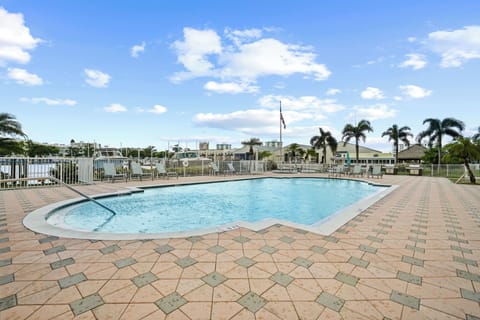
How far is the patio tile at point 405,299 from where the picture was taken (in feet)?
5.71

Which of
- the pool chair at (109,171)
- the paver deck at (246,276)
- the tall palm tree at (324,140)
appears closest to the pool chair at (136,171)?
the pool chair at (109,171)

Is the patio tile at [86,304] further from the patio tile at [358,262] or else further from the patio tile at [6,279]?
the patio tile at [358,262]

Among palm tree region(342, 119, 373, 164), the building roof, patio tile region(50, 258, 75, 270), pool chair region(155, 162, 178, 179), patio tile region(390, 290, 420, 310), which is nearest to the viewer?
patio tile region(390, 290, 420, 310)

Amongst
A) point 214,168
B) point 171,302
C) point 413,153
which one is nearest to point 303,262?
point 171,302

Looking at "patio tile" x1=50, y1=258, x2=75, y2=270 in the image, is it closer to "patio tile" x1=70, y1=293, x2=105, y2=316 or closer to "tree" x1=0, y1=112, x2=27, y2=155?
"patio tile" x1=70, y1=293, x2=105, y2=316

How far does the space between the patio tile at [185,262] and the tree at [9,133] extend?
1439 cm

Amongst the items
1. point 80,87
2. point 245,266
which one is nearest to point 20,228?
point 245,266

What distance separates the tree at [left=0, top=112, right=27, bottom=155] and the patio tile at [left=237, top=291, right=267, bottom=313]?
15.3 m

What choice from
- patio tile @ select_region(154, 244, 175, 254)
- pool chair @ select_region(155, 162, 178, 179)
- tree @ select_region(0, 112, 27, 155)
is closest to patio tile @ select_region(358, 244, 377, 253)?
patio tile @ select_region(154, 244, 175, 254)

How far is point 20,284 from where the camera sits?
1.97m

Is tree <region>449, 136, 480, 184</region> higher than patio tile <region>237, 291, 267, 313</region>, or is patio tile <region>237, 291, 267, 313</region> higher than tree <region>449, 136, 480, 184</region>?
tree <region>449, 136, 480, 184</region>

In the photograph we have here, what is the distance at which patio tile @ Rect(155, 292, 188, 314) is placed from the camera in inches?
65.6

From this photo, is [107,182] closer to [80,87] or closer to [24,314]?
[80,87]

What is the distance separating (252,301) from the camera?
1771 mm
